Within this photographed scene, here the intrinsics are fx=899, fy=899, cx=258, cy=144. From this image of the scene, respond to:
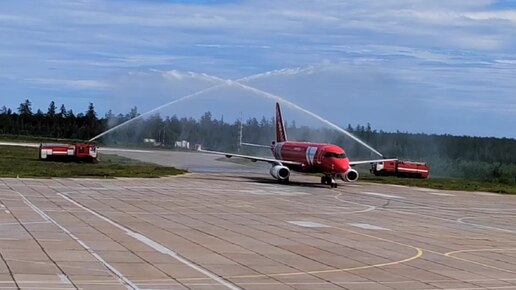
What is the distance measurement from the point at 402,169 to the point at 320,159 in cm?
2646

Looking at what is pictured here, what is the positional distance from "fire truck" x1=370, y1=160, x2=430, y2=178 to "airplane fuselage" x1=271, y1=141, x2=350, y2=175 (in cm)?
2090

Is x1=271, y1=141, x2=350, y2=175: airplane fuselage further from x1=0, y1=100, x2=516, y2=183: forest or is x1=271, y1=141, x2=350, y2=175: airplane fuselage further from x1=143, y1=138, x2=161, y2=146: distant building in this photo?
x1=143, y1=138, x2=161, y2=146: distant building

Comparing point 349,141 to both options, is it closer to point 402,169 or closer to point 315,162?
point 402,169

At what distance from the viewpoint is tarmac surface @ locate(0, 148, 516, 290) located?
1997cm

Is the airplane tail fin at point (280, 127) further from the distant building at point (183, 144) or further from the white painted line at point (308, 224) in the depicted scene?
the distant building at point (183, 144)

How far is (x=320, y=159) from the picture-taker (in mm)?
65188

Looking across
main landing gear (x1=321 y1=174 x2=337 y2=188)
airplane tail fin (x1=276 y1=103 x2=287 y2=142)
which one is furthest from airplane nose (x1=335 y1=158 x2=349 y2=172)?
airplane tail fin (x1=276 y1=103 x2=287 y2=142)

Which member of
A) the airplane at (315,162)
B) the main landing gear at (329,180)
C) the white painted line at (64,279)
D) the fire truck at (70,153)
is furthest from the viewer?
the fire truck at (70,153)

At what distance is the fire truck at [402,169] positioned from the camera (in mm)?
89500

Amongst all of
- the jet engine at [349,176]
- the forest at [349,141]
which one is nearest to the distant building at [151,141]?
the forest at [349,141]

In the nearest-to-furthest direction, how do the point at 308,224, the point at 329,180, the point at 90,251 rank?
the point at 90,251 < the point at 308,224 < the point at 329,180

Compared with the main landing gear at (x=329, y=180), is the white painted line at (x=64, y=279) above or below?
below

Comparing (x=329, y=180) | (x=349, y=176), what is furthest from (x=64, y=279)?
(x=329, y=180)

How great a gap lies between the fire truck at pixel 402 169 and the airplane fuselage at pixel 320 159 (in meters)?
20.9
